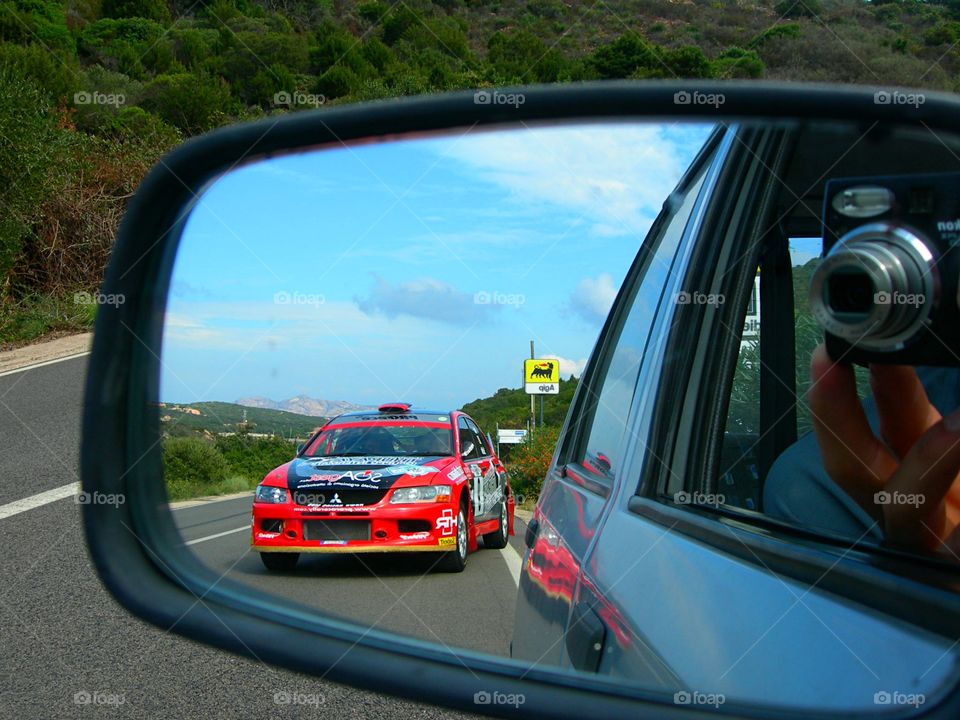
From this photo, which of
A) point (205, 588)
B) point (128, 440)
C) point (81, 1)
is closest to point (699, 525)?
point (205, 588)

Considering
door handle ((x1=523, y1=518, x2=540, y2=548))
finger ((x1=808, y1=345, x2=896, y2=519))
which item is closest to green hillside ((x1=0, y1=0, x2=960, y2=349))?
door handle ((x1=523, y1=518, x2=540, y2=548))

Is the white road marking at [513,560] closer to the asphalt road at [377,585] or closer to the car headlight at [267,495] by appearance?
the asphalt road at [377,585]

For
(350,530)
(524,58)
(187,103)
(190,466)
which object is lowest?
(350,530)

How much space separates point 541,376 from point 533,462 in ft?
3.25

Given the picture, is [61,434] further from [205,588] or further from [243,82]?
[243,82]

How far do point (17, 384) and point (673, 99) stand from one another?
56.4 ft

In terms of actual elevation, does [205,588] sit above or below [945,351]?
below

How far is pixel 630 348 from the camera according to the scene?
7.14ft

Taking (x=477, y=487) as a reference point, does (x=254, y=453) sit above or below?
above

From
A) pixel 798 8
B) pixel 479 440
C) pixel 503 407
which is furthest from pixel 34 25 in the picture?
pixel 503 407

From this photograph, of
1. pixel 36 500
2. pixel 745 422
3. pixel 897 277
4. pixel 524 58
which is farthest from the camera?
pixel 524 58

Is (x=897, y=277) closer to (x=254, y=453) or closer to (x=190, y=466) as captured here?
(x=254, y=453)

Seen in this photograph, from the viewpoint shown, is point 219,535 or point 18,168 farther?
point 18,168

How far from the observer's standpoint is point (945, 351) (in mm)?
851
